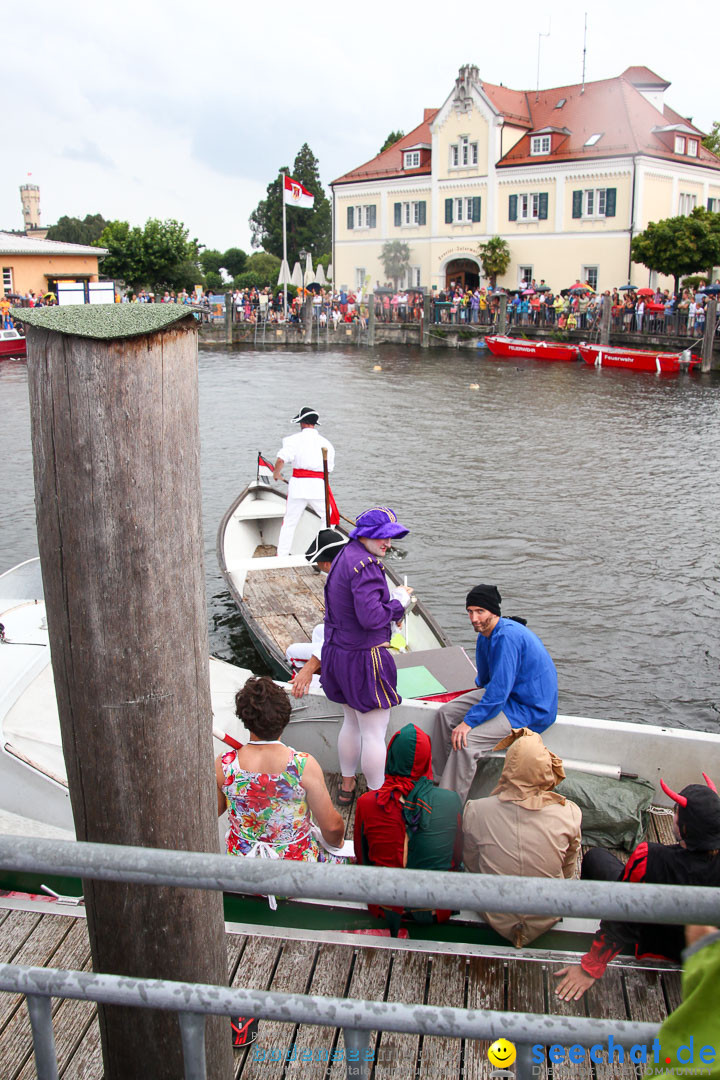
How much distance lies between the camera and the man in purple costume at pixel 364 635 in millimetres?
4758

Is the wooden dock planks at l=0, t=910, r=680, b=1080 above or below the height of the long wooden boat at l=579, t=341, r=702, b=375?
below

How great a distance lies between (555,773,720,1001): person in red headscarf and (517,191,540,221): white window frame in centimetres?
4712

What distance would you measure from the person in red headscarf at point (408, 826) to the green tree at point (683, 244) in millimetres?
35629

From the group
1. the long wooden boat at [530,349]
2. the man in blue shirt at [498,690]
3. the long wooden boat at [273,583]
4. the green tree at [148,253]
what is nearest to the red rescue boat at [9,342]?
the long wooden boat at [530,349]

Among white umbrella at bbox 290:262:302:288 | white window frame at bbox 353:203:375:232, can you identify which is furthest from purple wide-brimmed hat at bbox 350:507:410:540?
white window frame at bbox 353:203:375:232

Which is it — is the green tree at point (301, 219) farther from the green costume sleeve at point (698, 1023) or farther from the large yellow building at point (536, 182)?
the green costume sleeve at point (698, 1023)

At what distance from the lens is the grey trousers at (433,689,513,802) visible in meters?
5.06

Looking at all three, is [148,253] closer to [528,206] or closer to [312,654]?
[528,206]

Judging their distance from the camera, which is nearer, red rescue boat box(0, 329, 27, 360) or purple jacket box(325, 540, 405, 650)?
purple jacket box(325, 540, 405, 650)

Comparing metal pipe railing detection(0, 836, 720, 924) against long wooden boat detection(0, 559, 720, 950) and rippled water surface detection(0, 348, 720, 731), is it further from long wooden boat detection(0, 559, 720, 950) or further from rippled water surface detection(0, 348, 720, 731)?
rippled water surface detection(0, 348, 720, 731)

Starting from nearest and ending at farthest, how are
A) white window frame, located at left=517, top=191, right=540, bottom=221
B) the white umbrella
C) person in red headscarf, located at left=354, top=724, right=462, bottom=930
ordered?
person in red headscarf, located at left=354, top=724, right=462, bottom=930, white window frame, located at left=517, top=191, right=540, bottom=221, the white umbrella

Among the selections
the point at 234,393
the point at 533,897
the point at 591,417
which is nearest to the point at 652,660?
the point at 533,897

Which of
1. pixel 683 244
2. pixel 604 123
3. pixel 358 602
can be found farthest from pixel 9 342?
pixel 358 602

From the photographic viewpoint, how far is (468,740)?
508cm
